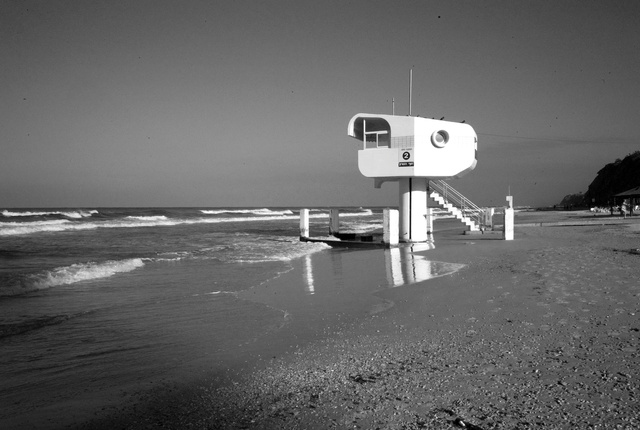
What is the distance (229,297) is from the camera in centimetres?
903

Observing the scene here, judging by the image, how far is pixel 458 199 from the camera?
937 inches

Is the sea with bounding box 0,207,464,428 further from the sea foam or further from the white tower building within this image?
the white tower building

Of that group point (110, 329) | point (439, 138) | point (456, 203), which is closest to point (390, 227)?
point (439, 138)

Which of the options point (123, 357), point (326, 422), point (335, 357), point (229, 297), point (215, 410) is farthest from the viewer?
point (229, 297)

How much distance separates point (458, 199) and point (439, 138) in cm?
601

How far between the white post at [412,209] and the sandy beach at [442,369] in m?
11.6

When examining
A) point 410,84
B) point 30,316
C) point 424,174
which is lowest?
point 30,316

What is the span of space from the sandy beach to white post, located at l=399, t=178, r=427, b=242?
1160cm

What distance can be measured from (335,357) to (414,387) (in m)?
1.21

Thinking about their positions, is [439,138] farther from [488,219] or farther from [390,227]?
[488,219]

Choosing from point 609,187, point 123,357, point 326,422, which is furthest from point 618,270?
point 609,187

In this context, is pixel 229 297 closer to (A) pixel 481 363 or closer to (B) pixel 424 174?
(A) pixel 481 363

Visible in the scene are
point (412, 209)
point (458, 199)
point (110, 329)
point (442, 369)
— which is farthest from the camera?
point (458, 199)

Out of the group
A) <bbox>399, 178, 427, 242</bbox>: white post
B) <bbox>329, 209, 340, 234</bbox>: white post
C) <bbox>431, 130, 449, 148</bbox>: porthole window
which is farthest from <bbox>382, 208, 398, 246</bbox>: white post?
<bbox>329, 209, 340, 234</bbox>: white post
